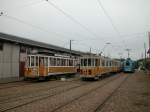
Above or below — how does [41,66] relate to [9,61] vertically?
below

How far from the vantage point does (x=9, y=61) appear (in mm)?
25453

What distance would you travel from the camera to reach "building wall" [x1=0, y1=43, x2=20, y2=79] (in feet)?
79.9

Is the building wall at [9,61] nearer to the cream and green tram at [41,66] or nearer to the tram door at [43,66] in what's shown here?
the cream and green tram at [41,66]

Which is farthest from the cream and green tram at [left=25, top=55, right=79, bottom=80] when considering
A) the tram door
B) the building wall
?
the building wall

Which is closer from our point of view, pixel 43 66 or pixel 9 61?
pixel 43 66

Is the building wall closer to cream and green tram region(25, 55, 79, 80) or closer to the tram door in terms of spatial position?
cream and green tram region(25, 55, 79, 80)

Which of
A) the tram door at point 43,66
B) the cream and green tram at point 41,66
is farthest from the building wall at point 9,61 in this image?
the tram door at point 43,66

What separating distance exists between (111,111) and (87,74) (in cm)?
1459

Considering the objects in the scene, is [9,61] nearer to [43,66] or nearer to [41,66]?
[41,66]

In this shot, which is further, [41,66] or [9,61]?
[9,61]

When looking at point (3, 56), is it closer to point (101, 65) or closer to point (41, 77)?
point (41, 77)

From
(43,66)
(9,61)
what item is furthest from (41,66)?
(9,61)

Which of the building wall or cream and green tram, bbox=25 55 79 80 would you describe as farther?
the building wall

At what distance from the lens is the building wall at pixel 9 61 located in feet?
79.9
